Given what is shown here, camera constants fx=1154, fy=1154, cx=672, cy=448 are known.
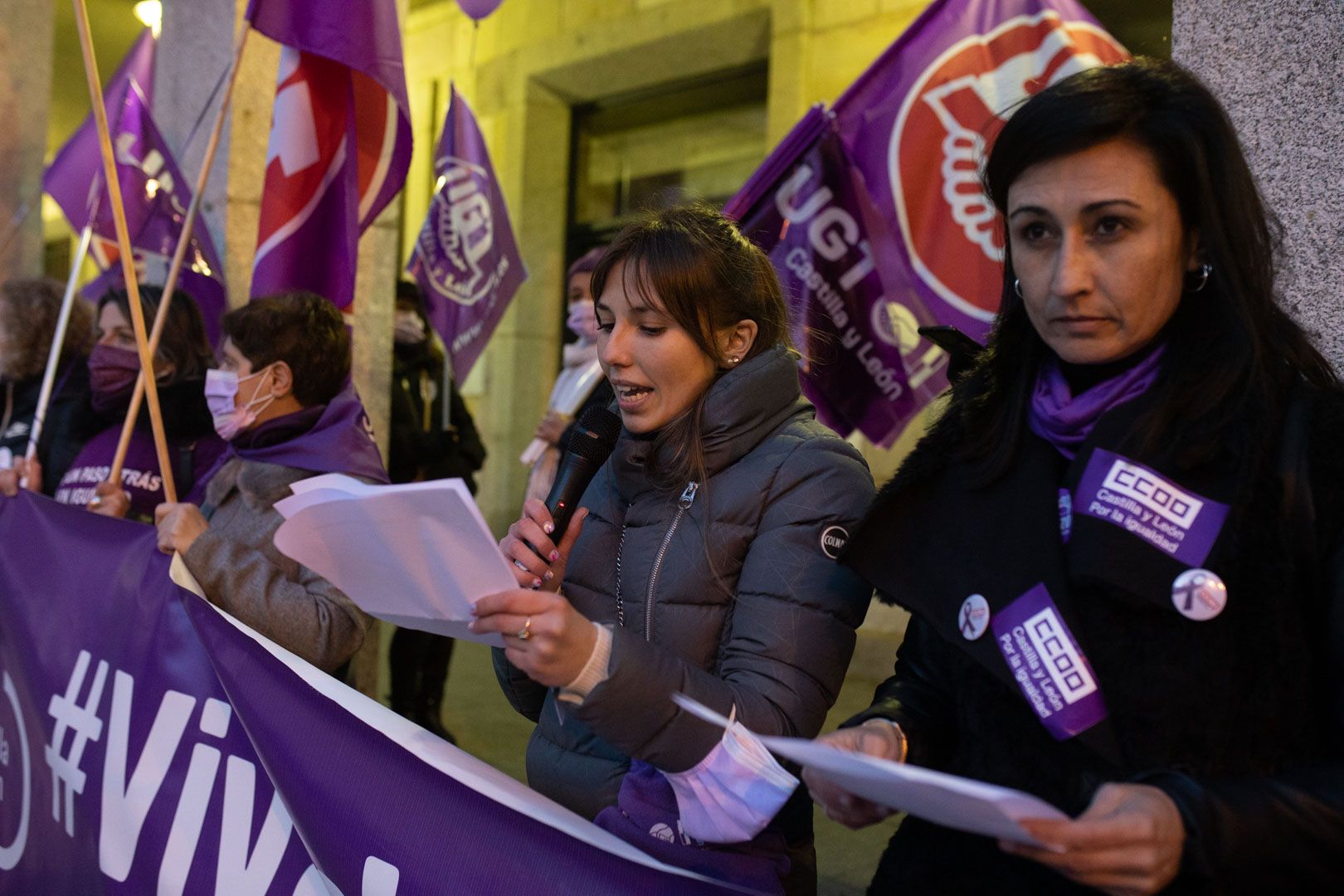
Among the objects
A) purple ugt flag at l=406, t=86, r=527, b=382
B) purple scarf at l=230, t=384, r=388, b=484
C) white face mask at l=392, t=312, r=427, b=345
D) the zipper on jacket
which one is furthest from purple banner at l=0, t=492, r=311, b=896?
purple ugt flag at l=406, t=86, r=527, b=382

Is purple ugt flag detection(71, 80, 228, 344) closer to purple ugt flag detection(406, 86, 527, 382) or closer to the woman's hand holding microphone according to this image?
purple ugt flag detection(406, 86, 527, 382)

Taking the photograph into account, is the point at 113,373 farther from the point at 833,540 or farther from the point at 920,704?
the point at 920,704

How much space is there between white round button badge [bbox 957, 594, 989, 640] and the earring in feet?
1.47

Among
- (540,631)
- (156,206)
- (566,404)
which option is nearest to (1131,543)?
(540,631)

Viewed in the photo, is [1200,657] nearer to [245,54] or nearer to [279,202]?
[279,202]

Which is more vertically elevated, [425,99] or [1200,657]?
[425,99]

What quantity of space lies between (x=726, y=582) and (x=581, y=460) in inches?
14.0

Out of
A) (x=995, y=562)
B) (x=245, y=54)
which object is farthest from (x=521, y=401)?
(x=995, y=562)

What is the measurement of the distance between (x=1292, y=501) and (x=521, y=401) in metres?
8.41

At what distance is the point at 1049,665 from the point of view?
1.30 metres

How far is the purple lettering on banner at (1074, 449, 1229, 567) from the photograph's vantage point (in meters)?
1.26

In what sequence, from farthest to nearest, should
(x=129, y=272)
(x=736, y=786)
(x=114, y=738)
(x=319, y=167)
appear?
(x=319, y=167) < (x=129, y=272) < (x=114, y=738) < (x=736, y=786)

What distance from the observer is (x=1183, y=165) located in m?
1.37

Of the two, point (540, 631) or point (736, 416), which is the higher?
point (736, 416)
